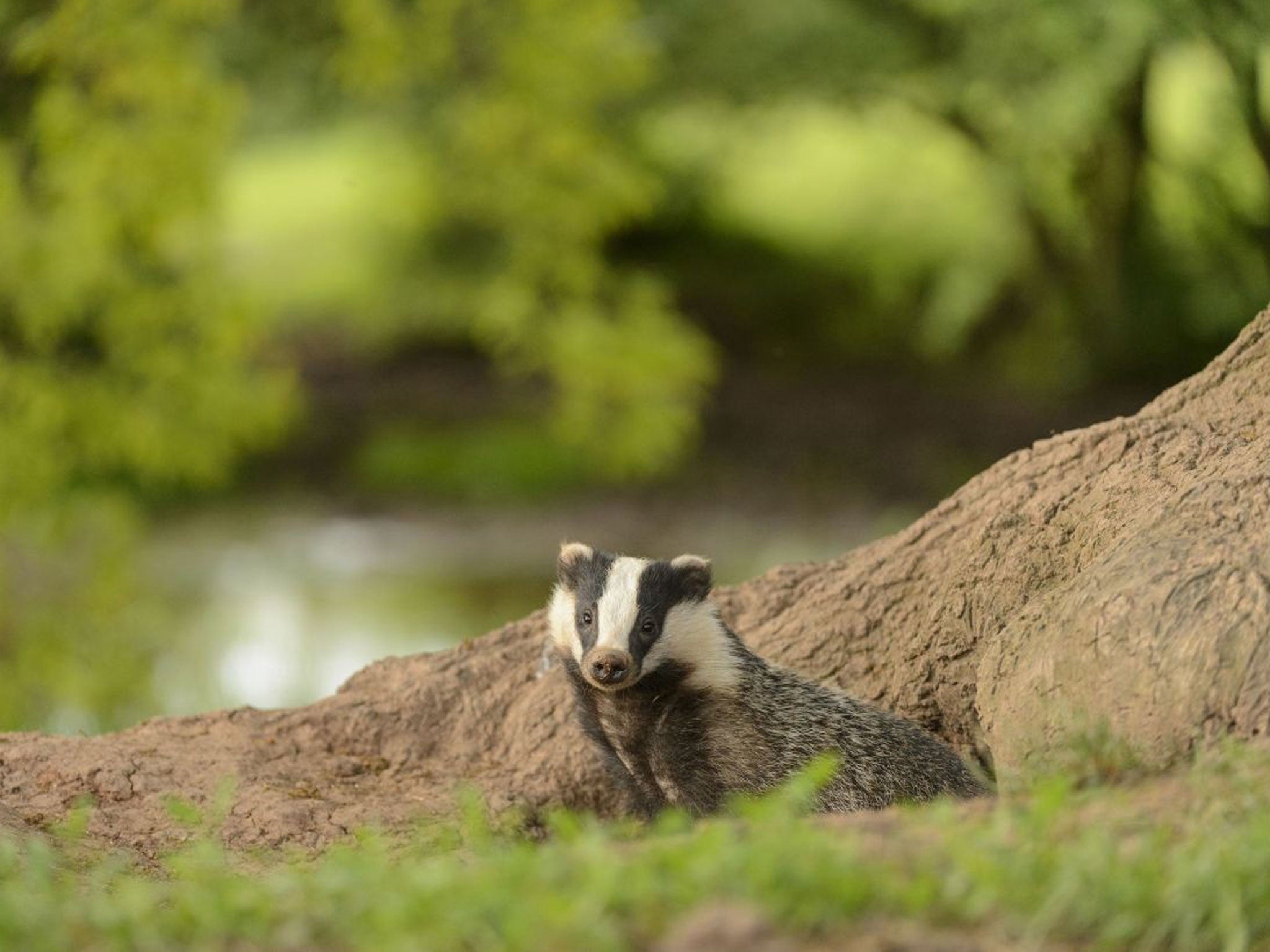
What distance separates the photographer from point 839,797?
455cm

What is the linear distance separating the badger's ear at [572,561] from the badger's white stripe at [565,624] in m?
0.03

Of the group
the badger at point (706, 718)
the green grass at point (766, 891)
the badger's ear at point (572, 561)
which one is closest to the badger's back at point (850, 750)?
the badger at point (706, 718)

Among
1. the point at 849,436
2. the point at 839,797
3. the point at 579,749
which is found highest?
the point at 849,436

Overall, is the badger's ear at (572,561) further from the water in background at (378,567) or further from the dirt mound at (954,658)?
the water in background at (378,567)

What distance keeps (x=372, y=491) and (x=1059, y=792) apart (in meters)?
13.4

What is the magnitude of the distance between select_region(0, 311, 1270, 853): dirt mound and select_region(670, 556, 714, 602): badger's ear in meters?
0.74

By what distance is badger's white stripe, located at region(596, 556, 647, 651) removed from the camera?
4.46 m

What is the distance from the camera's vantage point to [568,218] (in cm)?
1021

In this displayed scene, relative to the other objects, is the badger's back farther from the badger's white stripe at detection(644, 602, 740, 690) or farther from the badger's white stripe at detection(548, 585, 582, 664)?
the badger's white stripe at detection(548, 585, 582, 664)

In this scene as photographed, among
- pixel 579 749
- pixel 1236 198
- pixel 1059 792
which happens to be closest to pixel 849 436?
pixel 1236 198

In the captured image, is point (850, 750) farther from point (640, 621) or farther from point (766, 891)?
point (766, 891)

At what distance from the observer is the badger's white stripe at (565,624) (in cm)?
469

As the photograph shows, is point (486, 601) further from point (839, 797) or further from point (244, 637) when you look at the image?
point (839, 797)

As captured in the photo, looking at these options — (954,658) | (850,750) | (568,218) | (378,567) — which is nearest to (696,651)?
(850,750)
